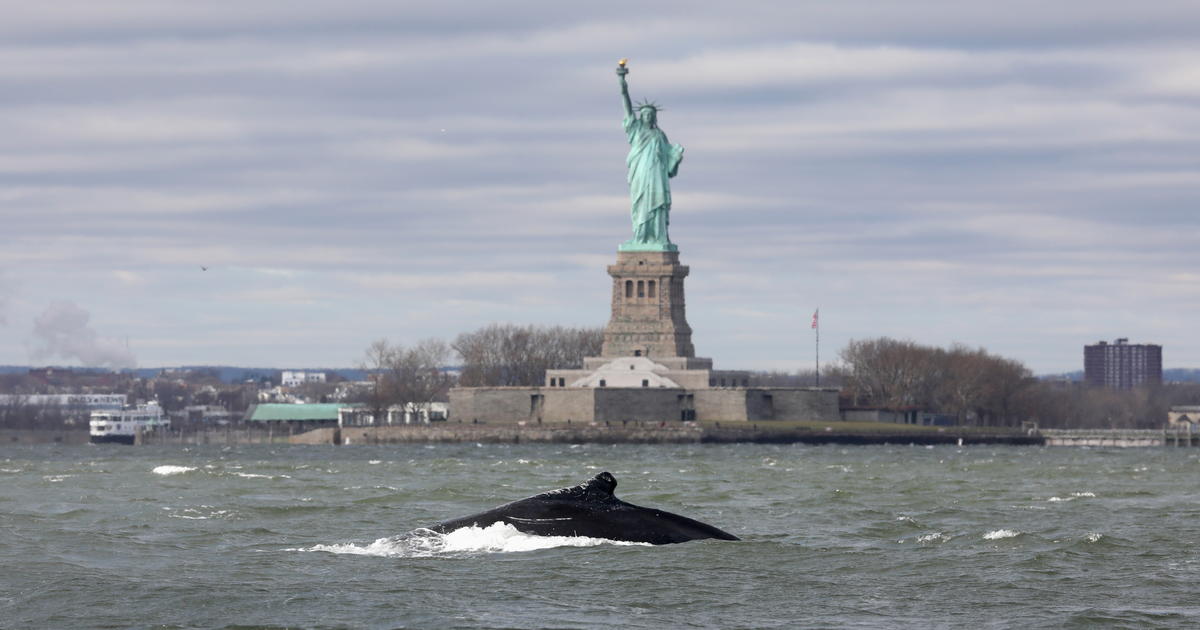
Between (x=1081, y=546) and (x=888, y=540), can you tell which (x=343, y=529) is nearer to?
(x=888, y=540)

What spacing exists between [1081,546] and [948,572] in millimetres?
5402

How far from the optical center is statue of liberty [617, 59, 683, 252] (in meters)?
178

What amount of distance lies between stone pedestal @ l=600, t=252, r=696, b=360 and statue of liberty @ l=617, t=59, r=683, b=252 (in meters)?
1.40

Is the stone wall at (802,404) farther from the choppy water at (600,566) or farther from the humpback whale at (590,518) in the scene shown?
the humpback whale at (590,518)

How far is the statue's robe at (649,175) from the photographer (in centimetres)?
17888

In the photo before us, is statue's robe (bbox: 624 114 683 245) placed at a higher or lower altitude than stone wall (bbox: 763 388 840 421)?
higher

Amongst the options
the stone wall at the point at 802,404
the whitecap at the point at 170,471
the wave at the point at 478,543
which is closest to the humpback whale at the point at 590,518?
the wave at the point at 478,543

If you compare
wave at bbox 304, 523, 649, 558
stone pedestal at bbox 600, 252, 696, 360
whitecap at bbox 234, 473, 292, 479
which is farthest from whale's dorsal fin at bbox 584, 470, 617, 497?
stone pedestal at bbox 600, 252, 696, 360

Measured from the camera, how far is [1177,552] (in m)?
36.7

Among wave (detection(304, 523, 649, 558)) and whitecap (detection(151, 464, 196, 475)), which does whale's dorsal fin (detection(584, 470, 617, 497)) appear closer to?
wave (detection(304, 523, 649, 558))

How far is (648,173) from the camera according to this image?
179125 mm

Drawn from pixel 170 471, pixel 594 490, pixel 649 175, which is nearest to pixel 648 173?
pixel 649 175

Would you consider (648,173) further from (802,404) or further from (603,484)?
(603,484)

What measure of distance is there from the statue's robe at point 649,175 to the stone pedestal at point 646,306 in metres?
2.22
